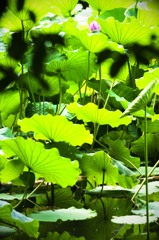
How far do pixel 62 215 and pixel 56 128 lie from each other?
1.04 ft

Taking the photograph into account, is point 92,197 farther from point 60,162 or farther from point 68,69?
point 68,69

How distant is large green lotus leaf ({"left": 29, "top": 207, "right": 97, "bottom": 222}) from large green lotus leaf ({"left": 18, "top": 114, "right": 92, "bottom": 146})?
0.27 m

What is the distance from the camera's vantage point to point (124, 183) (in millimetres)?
1513

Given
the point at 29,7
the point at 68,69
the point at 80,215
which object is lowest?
the point at 80,215

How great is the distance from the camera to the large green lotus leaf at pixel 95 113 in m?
1.61

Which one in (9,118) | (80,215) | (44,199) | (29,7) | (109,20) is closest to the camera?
(29,7)

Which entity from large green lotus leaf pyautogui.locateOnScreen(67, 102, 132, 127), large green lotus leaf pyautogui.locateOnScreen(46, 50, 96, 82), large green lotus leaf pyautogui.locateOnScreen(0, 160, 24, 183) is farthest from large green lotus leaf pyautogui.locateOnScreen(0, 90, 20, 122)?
large green lotus leaf pyautogui.locateOnScreen(0, 160, 24, 183)

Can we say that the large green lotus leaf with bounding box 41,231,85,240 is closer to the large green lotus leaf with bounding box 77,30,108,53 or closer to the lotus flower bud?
the large green lotus leaf with bounding box 77,30,108,53

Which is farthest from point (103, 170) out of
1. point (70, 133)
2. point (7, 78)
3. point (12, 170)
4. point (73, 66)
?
point (7, 78)

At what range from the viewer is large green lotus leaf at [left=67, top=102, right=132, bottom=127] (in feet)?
5.27

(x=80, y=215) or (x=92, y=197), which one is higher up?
(x=80, y=215)

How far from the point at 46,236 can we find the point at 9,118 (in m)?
1.12

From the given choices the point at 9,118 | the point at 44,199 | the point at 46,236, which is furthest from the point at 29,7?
the point at 9,118

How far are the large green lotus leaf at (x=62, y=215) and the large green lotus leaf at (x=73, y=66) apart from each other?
74 cm
